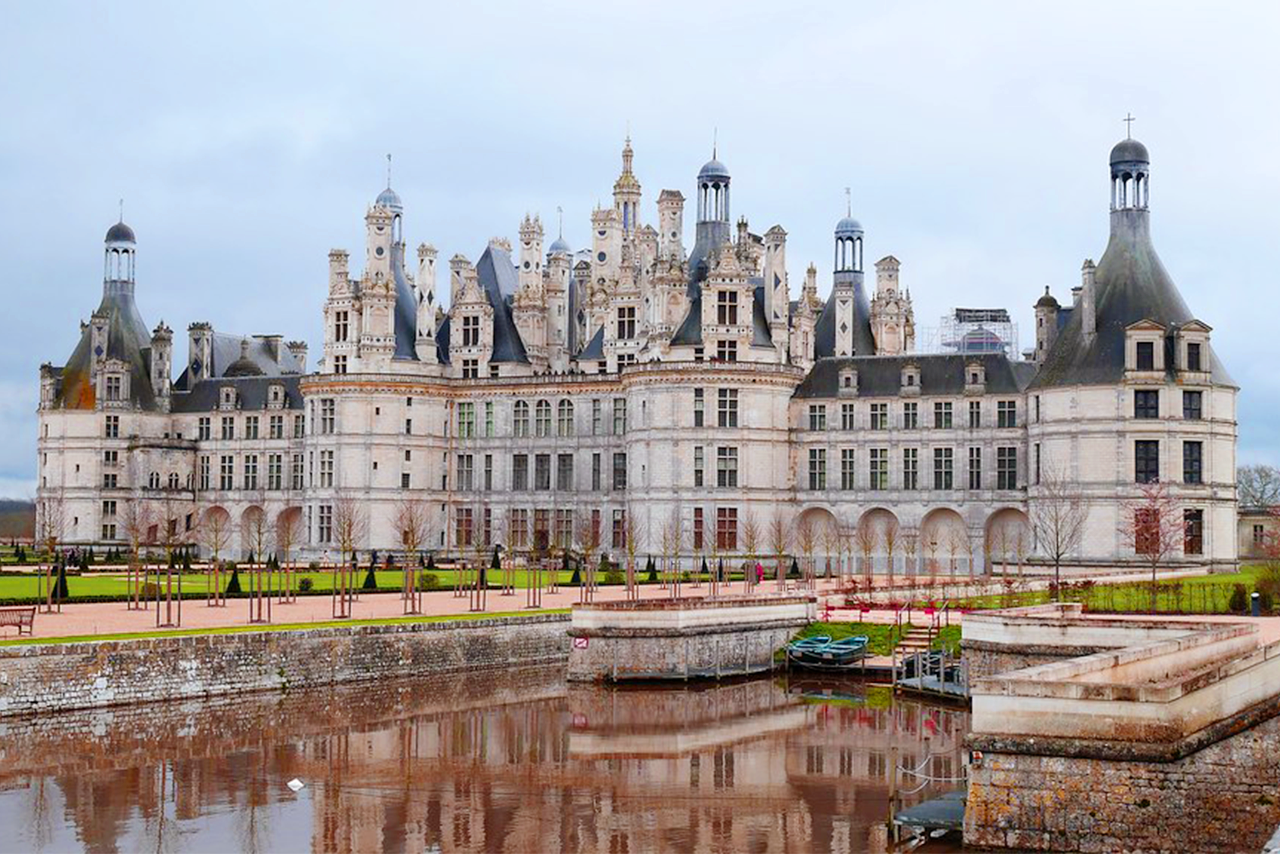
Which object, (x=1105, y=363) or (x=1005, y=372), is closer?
(x=1105, y=363)

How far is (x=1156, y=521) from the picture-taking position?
58.6 meters

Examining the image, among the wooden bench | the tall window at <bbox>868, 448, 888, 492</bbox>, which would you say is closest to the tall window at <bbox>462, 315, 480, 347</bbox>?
the tall window at <bbox>868, 448, 888, 492</bbox>

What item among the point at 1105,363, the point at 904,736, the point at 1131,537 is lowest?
the point at 904,736

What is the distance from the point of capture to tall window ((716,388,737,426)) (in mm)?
70125

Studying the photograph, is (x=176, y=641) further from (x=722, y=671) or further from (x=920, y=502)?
(x=920, y=502)

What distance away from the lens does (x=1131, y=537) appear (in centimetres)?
6172

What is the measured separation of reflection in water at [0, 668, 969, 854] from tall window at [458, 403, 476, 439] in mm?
38388

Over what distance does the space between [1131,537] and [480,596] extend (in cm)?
2514

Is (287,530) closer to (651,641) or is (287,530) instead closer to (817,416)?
(817,416)

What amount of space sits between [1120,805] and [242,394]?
238ft

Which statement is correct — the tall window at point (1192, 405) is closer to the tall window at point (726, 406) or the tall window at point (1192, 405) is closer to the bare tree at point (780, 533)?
the bare tree at point (780, 533)

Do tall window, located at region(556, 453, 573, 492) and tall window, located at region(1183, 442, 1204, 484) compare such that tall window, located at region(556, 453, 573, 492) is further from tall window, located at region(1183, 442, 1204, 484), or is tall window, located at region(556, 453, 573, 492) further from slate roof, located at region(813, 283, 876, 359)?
tall window, located at region(1183, 442, 1204, 484)

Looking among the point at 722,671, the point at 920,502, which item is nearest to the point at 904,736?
the point at 722,671

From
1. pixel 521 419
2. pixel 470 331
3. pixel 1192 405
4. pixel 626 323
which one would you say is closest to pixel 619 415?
pixel 626 323
